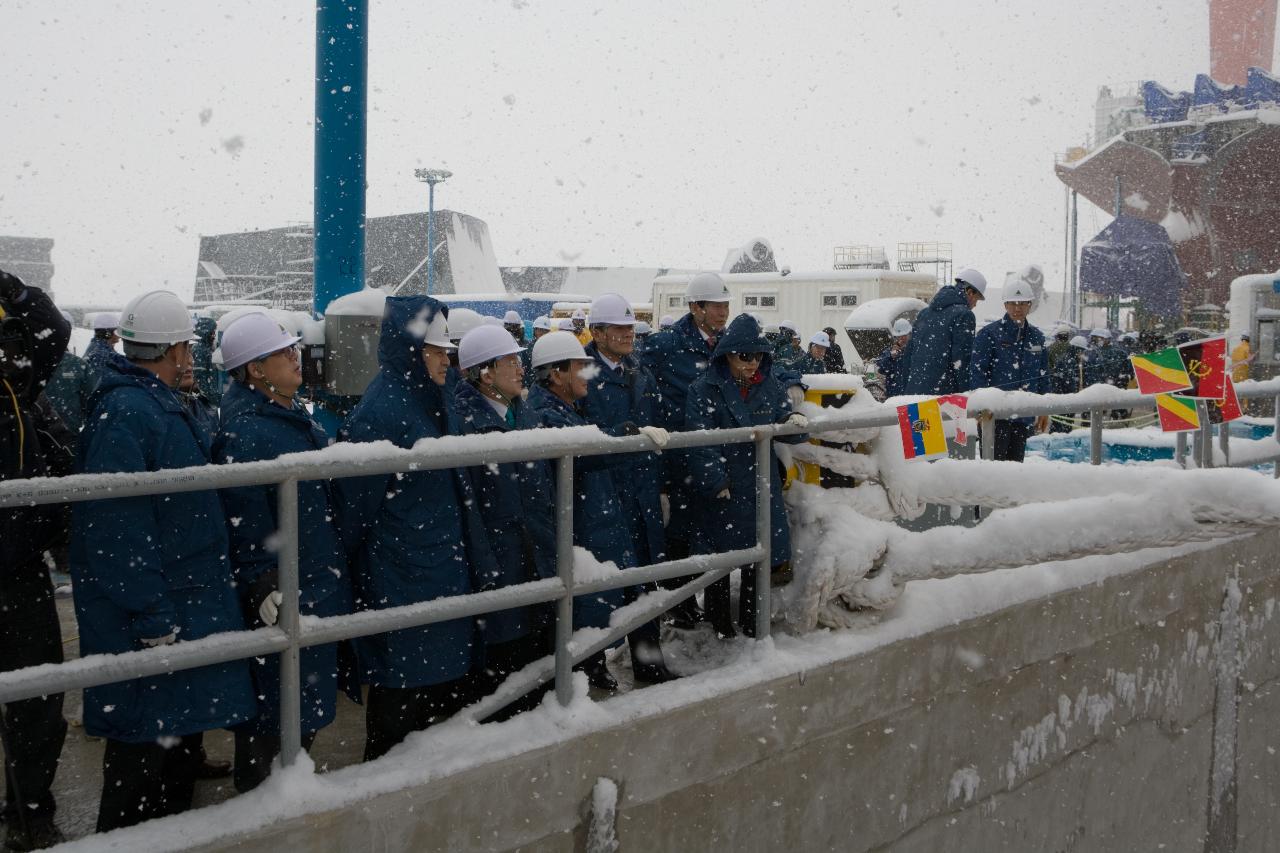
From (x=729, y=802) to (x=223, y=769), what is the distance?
1.85 meters

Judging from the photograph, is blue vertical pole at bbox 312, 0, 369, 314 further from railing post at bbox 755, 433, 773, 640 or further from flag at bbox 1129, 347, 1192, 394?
flag at bbox 1129, 347, 1192, 394

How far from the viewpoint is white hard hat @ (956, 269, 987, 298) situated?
25.3 feet

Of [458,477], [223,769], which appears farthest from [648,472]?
[223,769]

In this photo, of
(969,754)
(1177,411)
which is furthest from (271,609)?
(1177,411)

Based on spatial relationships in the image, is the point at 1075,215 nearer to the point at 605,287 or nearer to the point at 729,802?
the point at 605,287

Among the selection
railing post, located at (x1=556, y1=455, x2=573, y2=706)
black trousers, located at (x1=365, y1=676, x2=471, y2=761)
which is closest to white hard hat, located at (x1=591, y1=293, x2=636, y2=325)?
railing post, located at (x1=556, y1=455, x2=573, y2=706)

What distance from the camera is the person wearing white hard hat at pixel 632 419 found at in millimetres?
4434

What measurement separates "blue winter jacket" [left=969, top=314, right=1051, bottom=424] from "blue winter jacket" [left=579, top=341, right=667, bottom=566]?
345cm

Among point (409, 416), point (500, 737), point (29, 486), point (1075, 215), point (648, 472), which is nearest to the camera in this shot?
point (29, 486)

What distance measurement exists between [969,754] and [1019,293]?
156 inches

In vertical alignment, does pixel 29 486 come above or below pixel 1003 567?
above

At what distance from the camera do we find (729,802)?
380 cm

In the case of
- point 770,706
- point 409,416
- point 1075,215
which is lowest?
point 770,706

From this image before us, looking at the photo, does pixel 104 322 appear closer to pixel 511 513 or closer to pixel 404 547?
pixel 511 513
